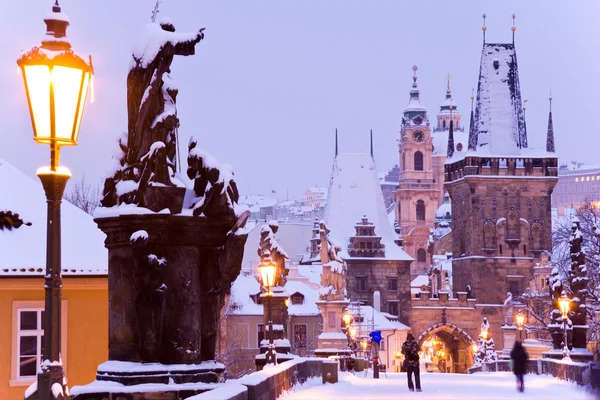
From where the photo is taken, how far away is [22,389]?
1634 cm

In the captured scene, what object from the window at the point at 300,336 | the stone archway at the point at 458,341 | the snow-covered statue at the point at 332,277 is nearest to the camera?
the snow-covered statue at the point at 332,277

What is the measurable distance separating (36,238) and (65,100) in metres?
11.9

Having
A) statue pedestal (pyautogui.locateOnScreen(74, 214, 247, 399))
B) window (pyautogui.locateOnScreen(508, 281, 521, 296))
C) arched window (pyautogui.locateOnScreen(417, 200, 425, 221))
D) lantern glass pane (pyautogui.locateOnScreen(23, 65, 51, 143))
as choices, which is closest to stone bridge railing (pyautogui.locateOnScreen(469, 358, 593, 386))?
statue pedestal (pyautogui.locateOnScreen(74, 214, 247, 399))

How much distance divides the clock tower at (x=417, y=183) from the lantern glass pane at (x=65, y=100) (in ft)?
467

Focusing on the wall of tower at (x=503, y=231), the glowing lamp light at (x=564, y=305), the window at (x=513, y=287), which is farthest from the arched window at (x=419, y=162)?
the glowing lamp light at (x=564, y=305)

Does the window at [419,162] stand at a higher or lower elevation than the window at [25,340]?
higher

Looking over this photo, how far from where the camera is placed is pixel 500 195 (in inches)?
3541

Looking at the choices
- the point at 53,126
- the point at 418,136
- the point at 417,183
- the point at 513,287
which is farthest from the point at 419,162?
the point at 53,126

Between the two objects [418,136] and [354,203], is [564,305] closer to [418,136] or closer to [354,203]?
[354,203]

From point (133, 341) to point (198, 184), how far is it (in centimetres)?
155

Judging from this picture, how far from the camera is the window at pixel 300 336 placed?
75.0 m

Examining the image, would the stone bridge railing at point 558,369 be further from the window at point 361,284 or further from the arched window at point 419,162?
the arched window at point 419,162

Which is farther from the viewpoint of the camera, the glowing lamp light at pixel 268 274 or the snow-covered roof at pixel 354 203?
the snow-covered roof at pixel 354 203

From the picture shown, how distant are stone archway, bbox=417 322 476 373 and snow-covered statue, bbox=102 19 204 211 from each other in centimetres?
7663
